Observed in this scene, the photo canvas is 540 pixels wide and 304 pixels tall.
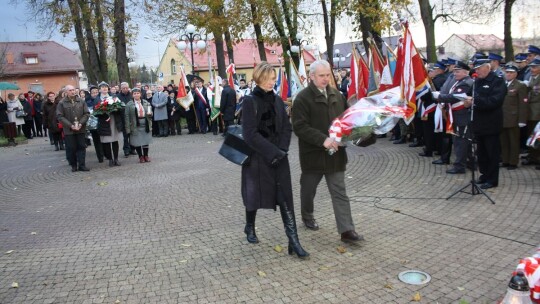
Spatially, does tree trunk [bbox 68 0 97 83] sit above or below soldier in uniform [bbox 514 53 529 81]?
above

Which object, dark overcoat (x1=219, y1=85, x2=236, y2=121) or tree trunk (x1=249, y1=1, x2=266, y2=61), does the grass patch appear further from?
tree trunk (x1=249, y1=1, x2=266, y2=61)

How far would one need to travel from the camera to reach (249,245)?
5320 millimetres

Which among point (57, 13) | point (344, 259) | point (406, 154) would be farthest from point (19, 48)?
point (344, 259)

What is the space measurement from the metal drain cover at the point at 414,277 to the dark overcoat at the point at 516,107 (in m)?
5.35

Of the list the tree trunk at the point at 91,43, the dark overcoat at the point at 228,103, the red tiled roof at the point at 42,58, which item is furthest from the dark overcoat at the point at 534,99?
the red tiled roof at the point at 42,58

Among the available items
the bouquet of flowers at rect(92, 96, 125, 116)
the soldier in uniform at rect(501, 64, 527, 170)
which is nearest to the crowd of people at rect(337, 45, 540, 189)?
the soldier in uniform at rect(501, 64, 527, 170)

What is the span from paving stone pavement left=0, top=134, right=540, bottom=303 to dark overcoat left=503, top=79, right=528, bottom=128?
3.04 ft

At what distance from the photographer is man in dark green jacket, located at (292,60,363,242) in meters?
4.93

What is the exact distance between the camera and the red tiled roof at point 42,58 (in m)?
51.2

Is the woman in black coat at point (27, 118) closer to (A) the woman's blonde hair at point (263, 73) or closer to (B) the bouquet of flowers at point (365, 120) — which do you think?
(A) the woman's blonde hair at point (263, 73)

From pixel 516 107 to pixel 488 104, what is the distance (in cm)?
203

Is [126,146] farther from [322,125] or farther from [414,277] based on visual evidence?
[414,277]

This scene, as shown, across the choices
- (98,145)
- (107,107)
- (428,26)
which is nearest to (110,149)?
(98,145)

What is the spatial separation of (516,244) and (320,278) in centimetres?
224
